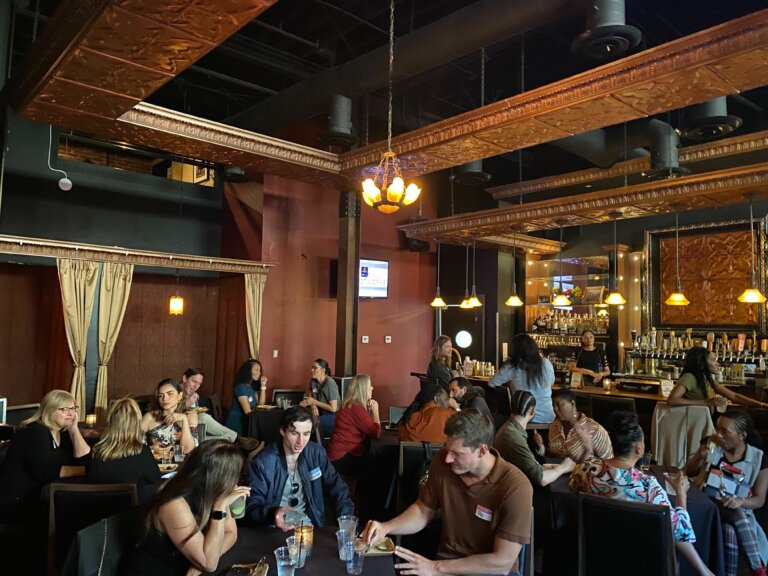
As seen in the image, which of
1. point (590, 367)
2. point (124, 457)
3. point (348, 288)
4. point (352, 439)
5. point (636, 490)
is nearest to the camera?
point (636, 490)

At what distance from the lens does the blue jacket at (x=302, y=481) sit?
296 centimetres

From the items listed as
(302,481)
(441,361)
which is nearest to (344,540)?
(302,481)

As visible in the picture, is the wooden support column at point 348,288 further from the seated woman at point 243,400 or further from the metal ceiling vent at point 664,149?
the metal ceiling vent at point 664,149

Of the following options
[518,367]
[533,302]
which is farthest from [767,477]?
[533,302]

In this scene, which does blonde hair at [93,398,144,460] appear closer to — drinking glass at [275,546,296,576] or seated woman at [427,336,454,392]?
drinking glass at [275,546,296,576]

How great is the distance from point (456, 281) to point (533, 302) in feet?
5.46

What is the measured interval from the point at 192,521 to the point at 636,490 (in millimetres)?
2273

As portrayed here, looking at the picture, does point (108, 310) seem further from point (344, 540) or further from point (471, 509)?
point (471, 509)

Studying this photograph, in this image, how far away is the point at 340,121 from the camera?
6191 mm

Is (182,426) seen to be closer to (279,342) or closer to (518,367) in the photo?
(518,367)

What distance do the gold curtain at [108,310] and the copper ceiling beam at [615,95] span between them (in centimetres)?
396

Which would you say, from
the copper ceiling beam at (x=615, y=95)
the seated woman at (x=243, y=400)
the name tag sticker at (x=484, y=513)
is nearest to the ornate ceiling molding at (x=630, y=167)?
the copper ceiling beam at (x=615, y=95)

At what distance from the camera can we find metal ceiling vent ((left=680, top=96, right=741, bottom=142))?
18.3 feet

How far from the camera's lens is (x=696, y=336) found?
923 centimetres
